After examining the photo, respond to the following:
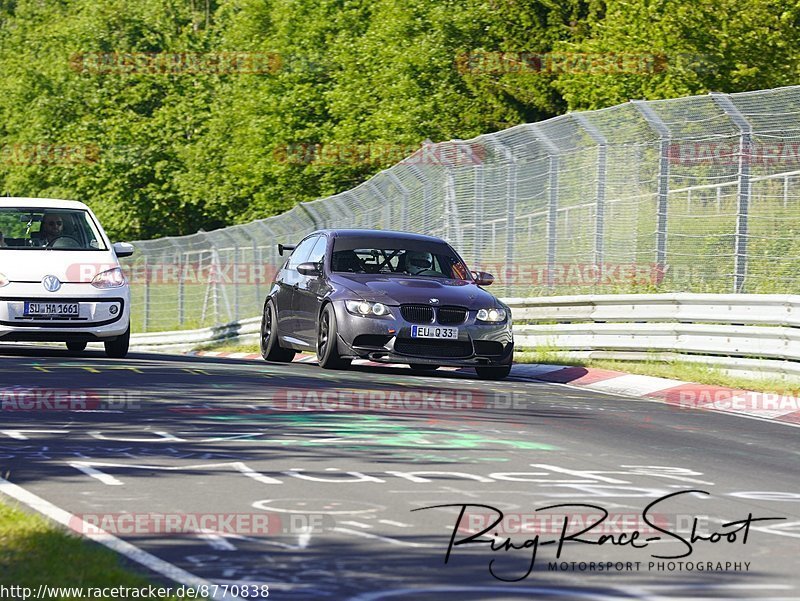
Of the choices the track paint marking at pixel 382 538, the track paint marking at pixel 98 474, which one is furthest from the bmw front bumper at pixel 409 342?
the track paint marking at pixel 382 538

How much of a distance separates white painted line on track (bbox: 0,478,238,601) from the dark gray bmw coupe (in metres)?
7.99

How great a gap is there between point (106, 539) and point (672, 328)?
38.7 ft

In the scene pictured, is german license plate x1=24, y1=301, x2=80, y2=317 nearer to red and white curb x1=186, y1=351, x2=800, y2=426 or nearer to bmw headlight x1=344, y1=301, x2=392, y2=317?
bmw headlight x1=344, y1=301, x2=392, y2=317

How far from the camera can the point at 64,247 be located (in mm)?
17391

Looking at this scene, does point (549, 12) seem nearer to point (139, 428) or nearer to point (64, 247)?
point (64, 247)

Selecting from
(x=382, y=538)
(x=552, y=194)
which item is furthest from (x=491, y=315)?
(x=382, y=538)

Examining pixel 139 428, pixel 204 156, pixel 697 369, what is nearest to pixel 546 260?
pixel 697 369

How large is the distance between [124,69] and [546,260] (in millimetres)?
51712

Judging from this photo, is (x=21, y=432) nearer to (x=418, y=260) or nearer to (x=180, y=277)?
(x=418, y=260)

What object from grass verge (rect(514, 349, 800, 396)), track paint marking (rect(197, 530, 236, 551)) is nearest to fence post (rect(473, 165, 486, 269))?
grass verge (rect(514, 349, 800, 396))

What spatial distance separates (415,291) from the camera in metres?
15.7

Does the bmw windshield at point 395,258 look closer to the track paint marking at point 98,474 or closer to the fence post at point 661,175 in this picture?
the fence post at point 661,175

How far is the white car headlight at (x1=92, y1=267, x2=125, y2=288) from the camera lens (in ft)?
55.6

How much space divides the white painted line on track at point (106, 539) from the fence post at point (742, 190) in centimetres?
1065
